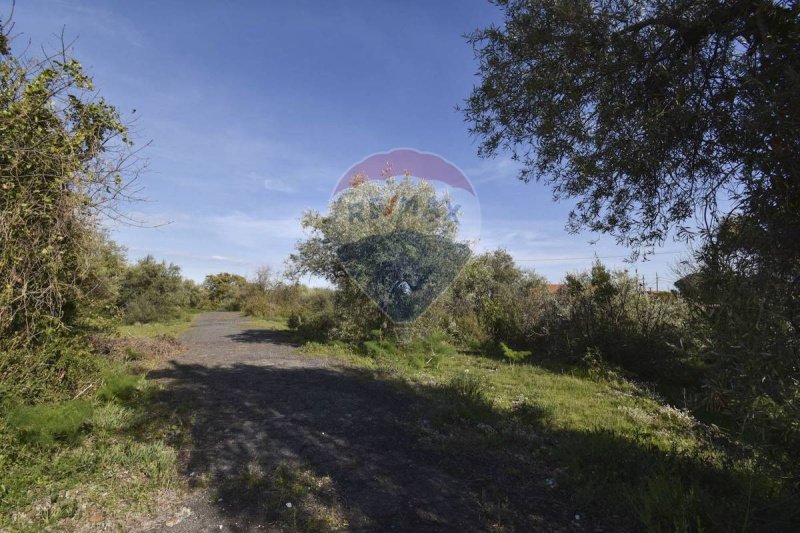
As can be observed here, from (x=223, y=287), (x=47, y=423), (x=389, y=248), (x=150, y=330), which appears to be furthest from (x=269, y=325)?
(x=223, y=287)

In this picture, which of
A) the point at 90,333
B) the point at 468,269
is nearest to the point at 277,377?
the point at 90,333

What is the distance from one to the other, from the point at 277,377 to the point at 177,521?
6538 millimetres

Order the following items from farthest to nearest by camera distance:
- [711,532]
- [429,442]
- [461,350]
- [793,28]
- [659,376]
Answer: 1. [461,350]
2. [659,376]
3. [429,442]
4. [711,532]
5. [793,28]

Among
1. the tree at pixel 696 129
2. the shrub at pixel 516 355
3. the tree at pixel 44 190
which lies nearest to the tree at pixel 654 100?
the tree at pixel 696 129

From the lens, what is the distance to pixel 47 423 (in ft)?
16.3

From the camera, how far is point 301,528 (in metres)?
3.99

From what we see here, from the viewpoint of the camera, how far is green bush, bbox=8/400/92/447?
4.84m

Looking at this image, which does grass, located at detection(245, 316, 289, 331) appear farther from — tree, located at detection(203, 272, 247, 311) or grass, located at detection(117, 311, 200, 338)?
tree, located at detection(203, 272, 247, 311)

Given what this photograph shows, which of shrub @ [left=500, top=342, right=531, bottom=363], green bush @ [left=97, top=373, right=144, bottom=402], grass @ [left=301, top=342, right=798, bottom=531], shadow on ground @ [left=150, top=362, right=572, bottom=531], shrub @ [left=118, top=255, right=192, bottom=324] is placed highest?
shrub @ [left=118, top=255, right=192, bottom=324]

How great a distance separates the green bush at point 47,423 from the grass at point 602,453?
4.83m

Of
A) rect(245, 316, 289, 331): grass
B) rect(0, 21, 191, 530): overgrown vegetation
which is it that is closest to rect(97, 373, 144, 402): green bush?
rect(0, 21, 191, 530): overgrown vegetation

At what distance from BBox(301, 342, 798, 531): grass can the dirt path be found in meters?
0.49

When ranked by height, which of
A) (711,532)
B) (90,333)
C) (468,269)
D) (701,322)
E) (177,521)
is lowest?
(177,521)

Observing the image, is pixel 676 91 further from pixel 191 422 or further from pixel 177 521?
pixel 191 422
